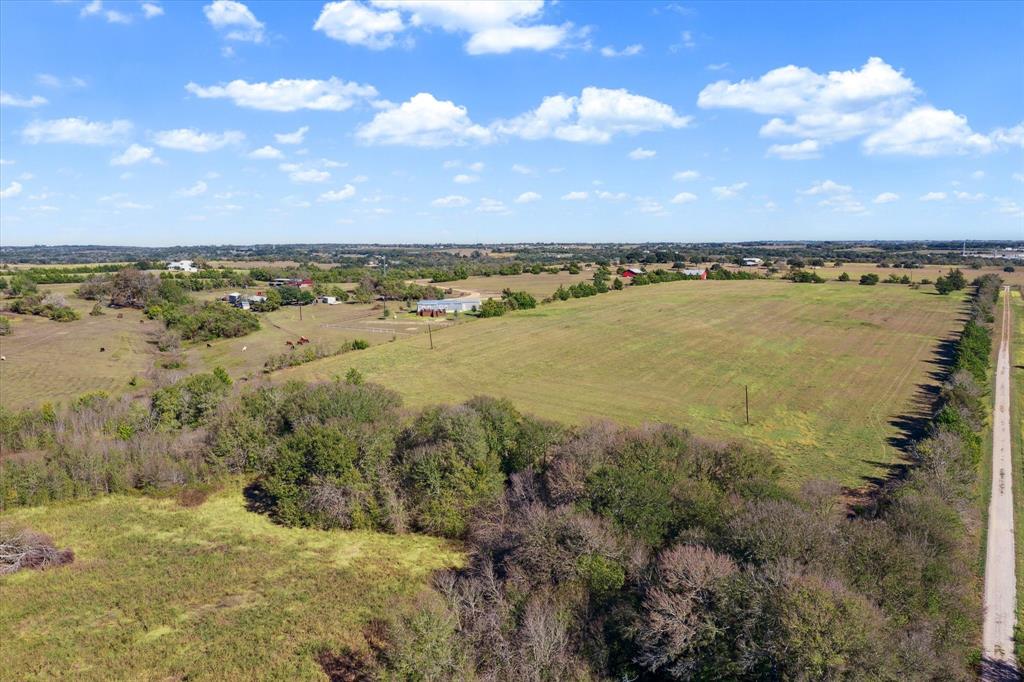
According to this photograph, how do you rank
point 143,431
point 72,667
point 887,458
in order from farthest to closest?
point 143,431, point 887,458, point 72,667

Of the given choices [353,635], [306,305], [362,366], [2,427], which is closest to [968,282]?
[362,366]

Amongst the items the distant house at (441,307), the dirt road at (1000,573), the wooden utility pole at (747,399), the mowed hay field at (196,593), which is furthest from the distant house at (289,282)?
the dirt road at (1000,573)

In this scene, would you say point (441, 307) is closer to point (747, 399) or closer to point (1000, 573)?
point (747, 399)

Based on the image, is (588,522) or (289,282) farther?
(289,282)

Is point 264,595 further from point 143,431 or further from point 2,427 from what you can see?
point 2,427

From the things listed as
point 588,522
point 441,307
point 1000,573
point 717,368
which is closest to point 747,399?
point 717,368

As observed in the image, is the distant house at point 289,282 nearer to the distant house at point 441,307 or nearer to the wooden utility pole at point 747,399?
the distant house at point 441,307
